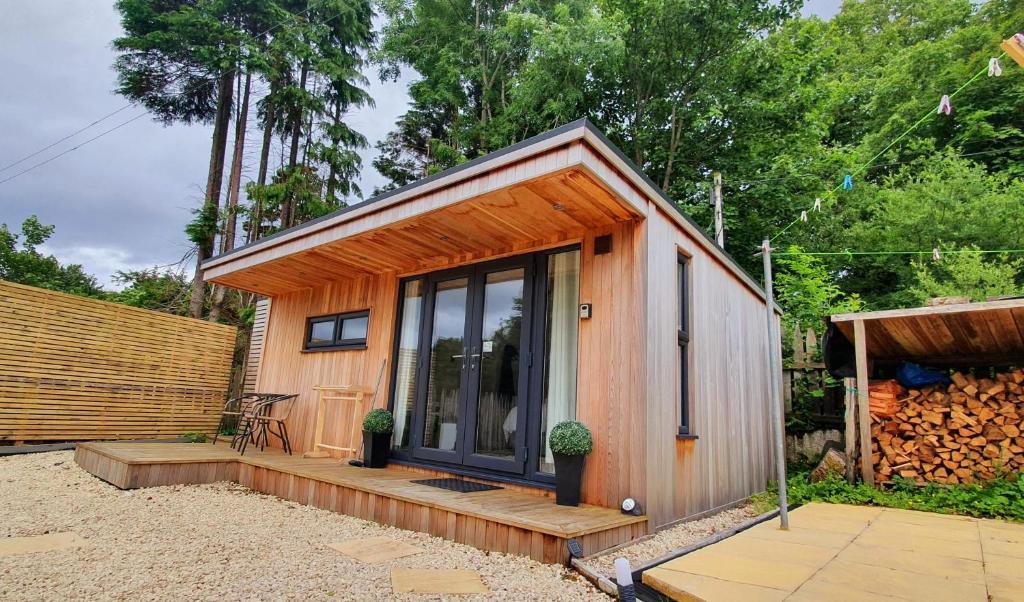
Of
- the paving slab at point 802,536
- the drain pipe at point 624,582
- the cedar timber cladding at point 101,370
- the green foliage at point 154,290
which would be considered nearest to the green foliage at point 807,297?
the paving slab at point 802,536

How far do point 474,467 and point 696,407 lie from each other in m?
1.75

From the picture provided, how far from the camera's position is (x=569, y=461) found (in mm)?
3117

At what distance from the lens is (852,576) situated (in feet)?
6.75

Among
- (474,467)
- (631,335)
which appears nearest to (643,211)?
(631,335)

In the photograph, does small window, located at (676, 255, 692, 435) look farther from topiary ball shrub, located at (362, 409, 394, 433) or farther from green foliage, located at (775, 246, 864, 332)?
green foliage, located at (775, 246, 864, 332)

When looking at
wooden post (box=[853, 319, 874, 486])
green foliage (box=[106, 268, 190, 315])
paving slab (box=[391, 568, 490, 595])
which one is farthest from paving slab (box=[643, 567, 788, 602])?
green foliage (box=[106, 268, 190, 315])

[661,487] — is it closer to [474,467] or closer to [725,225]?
[474,467]

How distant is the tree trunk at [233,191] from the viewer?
10625mm

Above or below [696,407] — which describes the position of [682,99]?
above

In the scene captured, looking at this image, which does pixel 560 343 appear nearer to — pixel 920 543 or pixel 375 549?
pixel 375 549

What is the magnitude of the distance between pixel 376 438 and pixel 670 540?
2.68m

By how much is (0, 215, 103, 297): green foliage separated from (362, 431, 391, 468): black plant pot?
13.5 metres

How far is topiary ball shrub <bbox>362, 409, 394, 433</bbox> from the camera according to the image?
4441 mm

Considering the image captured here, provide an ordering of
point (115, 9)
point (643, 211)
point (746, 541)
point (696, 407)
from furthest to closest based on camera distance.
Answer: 1. point (115, 9)
2. point (696, 407)
3. point (643, 211)
4. point (746, 541)
